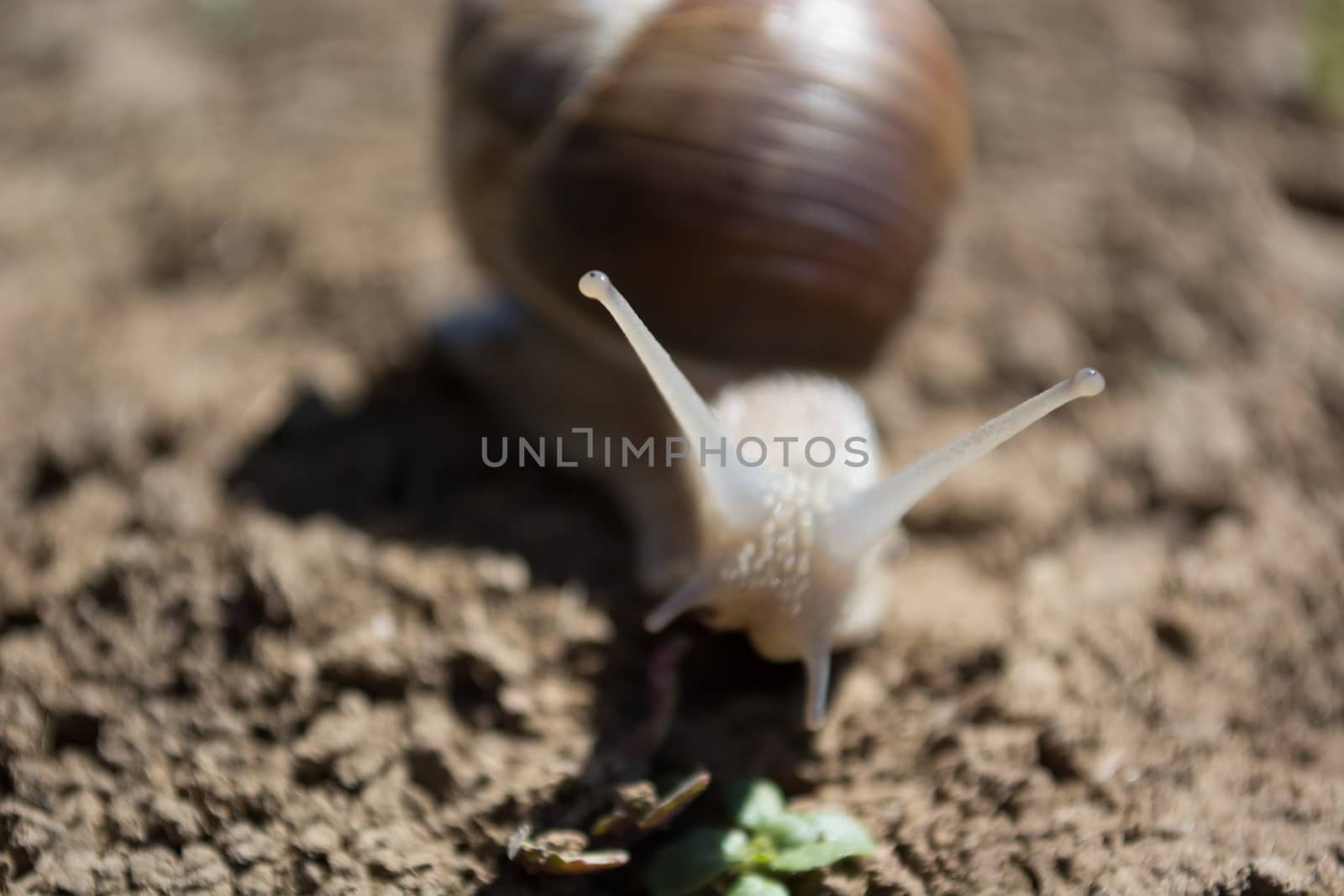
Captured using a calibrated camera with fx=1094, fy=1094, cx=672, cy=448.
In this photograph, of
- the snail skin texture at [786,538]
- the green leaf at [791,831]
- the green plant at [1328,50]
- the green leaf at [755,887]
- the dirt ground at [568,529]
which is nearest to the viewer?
the green leaf at [755,887]

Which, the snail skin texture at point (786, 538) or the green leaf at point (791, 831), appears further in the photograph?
the snail skin texture at point (786, 538)

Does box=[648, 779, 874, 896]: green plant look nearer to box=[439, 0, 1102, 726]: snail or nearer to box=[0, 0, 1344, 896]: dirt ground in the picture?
box=[0, 0, 1344, 896]: dirt ground

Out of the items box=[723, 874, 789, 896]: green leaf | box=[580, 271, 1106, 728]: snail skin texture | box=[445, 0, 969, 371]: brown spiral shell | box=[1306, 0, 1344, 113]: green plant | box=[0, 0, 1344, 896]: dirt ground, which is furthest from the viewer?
box=[1306, 0, 1344, 113]: green plant

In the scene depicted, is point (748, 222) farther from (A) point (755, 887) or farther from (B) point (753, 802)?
(A) point (755, 887)

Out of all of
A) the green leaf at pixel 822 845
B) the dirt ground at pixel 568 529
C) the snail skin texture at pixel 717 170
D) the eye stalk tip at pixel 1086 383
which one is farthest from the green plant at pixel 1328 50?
the green leaf at pixel 822 845

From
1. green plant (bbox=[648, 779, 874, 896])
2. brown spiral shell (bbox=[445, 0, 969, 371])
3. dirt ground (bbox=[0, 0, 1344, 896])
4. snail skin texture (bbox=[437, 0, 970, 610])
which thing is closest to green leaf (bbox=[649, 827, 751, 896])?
green plant (bbox=[648, 779, 874, 896])

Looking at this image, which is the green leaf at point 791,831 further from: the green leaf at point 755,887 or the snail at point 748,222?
the snail at point 748,222

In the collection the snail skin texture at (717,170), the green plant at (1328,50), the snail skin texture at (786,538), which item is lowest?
the snail skin texture at (786,538)
